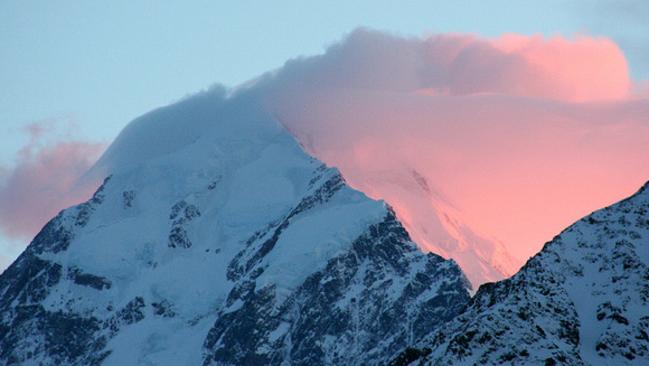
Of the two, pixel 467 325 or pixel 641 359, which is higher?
pixel 467 325

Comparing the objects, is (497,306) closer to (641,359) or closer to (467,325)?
(467,325)

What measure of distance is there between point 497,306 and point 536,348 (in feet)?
30.9

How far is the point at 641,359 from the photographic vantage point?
191 metres

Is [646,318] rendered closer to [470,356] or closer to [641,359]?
[641,359]

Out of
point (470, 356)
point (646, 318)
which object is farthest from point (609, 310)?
point (470, 356)

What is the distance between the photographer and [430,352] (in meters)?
198

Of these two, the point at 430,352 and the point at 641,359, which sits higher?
the point at 430,352

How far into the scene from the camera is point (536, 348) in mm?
189750

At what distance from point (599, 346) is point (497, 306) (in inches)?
449

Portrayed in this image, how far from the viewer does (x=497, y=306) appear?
649ft

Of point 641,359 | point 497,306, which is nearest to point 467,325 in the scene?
point 497,306

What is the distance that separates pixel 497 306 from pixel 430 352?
8.34m

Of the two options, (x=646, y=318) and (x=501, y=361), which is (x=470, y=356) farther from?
(x=646, y=318)

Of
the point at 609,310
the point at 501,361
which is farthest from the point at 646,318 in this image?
the point at 501,361
